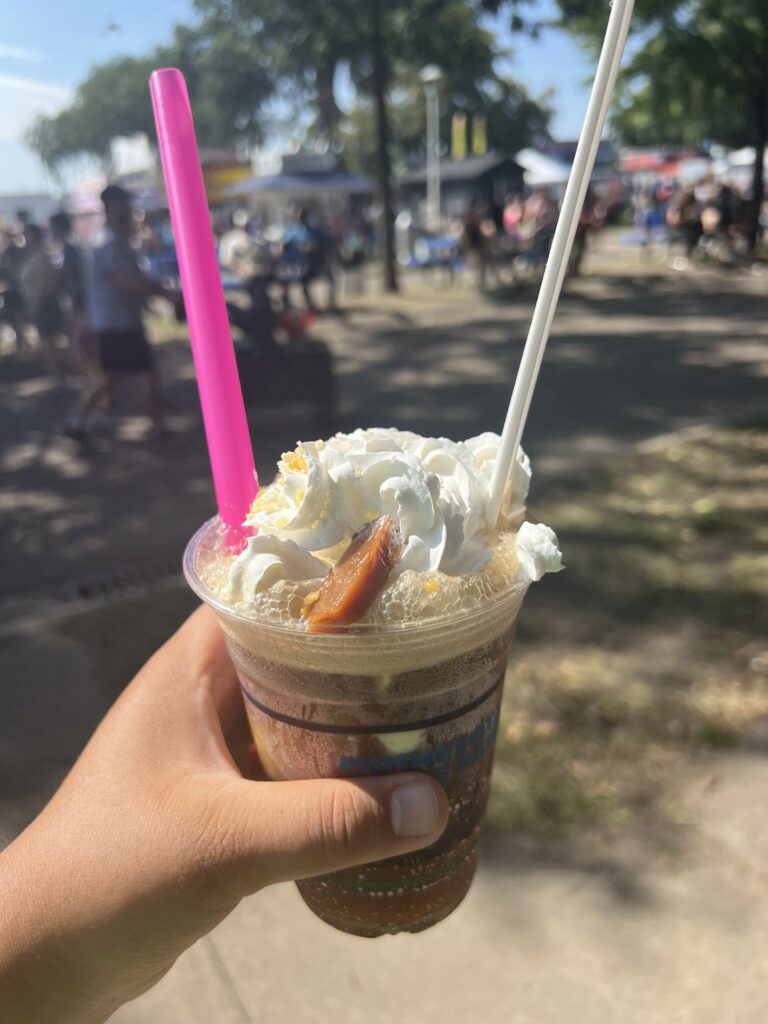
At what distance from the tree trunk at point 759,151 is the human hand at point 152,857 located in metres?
14.6

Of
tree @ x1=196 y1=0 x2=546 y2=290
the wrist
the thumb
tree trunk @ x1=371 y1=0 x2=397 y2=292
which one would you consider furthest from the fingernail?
tree trunk @ x1=371 y1=0 x2=397 y2=292

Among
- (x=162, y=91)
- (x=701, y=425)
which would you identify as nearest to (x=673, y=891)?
(x=162, y=91)

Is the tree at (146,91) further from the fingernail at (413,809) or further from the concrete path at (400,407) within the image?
the fingernail at (413,809)

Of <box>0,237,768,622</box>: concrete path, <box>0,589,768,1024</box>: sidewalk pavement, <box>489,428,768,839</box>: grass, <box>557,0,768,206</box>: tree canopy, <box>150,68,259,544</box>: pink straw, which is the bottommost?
<box>0,589,768,1024</box>: sidewalk pavement

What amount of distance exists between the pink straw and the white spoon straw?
0.44 m

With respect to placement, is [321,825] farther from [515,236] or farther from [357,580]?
[515,236]

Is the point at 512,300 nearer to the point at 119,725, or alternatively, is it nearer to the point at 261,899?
the point at 261,899

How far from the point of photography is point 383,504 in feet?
4.08

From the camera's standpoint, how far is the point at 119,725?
4.63 ft

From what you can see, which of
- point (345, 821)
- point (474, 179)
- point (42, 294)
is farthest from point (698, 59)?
point (474, 179)

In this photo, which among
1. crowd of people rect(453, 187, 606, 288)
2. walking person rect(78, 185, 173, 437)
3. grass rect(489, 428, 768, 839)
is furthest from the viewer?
crowd of people rect(453, 187, 606, 288)

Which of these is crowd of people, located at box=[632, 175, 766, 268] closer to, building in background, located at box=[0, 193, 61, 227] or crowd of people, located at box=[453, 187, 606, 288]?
crowd of people, located at box=[453, 187, 606, 288]

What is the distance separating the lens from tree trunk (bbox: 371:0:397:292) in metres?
12.1

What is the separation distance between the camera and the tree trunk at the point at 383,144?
12.1 m
